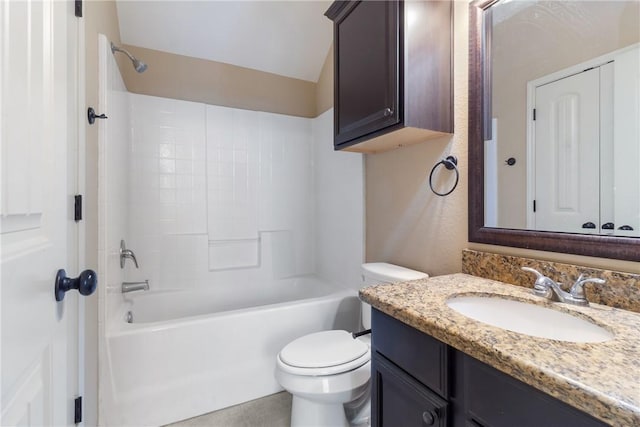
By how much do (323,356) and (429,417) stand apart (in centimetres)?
68

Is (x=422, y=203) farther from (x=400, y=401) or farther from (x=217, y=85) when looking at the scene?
(x=217, y=85)

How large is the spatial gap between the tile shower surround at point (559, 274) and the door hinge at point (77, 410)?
1486mm

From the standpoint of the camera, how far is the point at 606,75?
888 millimetres

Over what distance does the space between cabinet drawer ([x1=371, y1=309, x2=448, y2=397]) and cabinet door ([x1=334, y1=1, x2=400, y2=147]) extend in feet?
2.76

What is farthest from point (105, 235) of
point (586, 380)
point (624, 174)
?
point (624, 174)

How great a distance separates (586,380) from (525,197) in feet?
2.61

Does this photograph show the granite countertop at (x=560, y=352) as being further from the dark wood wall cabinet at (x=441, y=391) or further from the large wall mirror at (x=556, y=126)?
the large wall mirror at (x=556, y=126)

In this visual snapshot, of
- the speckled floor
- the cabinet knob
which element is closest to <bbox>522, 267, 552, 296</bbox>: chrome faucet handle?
the cabinet knob

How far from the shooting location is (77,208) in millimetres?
951

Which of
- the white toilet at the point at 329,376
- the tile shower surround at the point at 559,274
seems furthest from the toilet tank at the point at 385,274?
the tile shower surround at the point at 559,274

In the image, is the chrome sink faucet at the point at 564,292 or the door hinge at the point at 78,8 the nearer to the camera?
the chrome sink faucet at the point at 564,292

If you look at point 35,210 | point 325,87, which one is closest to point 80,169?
point 35,210

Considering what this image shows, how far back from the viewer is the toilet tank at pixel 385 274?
1471mm

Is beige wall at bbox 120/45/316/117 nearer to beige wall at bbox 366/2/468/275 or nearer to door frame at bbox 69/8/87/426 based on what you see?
beige wall at bbox 366/2/468/275
